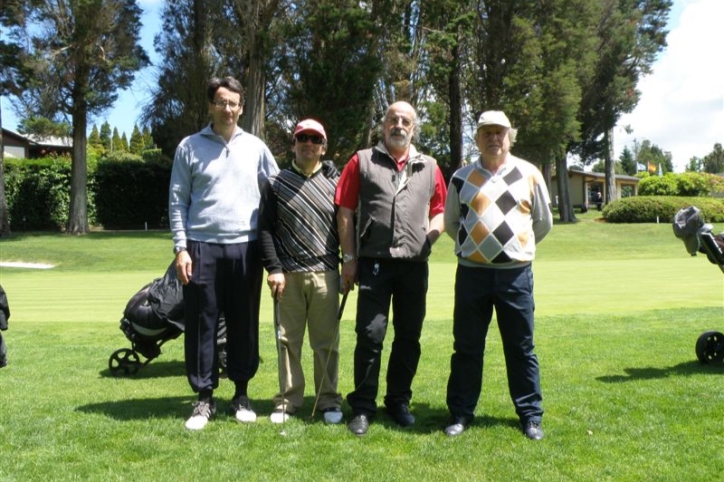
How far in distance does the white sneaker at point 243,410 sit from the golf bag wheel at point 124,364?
1923mm

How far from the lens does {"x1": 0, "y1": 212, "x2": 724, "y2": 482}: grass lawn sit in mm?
3916

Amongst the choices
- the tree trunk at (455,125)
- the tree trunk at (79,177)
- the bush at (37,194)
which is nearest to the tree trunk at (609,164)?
the tree trunk at (455,125)

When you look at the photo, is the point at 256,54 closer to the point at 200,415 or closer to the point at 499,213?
the point at 200,415

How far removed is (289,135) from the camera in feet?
108

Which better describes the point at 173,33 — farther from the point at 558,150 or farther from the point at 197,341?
the point at 197,341

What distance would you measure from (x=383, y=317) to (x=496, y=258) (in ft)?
2.76

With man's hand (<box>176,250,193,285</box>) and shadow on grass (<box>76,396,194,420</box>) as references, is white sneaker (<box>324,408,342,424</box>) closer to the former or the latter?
shadow on grass (<box>76,396,194,420</box>)

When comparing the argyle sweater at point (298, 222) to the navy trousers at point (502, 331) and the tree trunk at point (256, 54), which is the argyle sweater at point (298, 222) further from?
the tree trunk at point (256, 54)

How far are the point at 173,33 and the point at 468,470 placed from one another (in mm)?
34232

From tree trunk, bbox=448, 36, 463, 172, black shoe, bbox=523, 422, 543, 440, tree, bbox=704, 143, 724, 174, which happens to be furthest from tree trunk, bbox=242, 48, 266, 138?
tree, bbox=704, 143, 724, 174

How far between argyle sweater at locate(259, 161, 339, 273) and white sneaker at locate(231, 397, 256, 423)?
93cm

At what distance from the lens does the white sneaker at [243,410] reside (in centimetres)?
487

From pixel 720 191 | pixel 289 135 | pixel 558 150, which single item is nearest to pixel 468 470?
pixel 289 135

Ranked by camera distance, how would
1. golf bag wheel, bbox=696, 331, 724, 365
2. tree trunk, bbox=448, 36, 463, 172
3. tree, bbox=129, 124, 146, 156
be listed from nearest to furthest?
golf bag wheel, bbox=696, 331, 724, 365, tree trunk, bbox=448, 36, 463, 172, tree, bbox=129, 124, 146, 156
